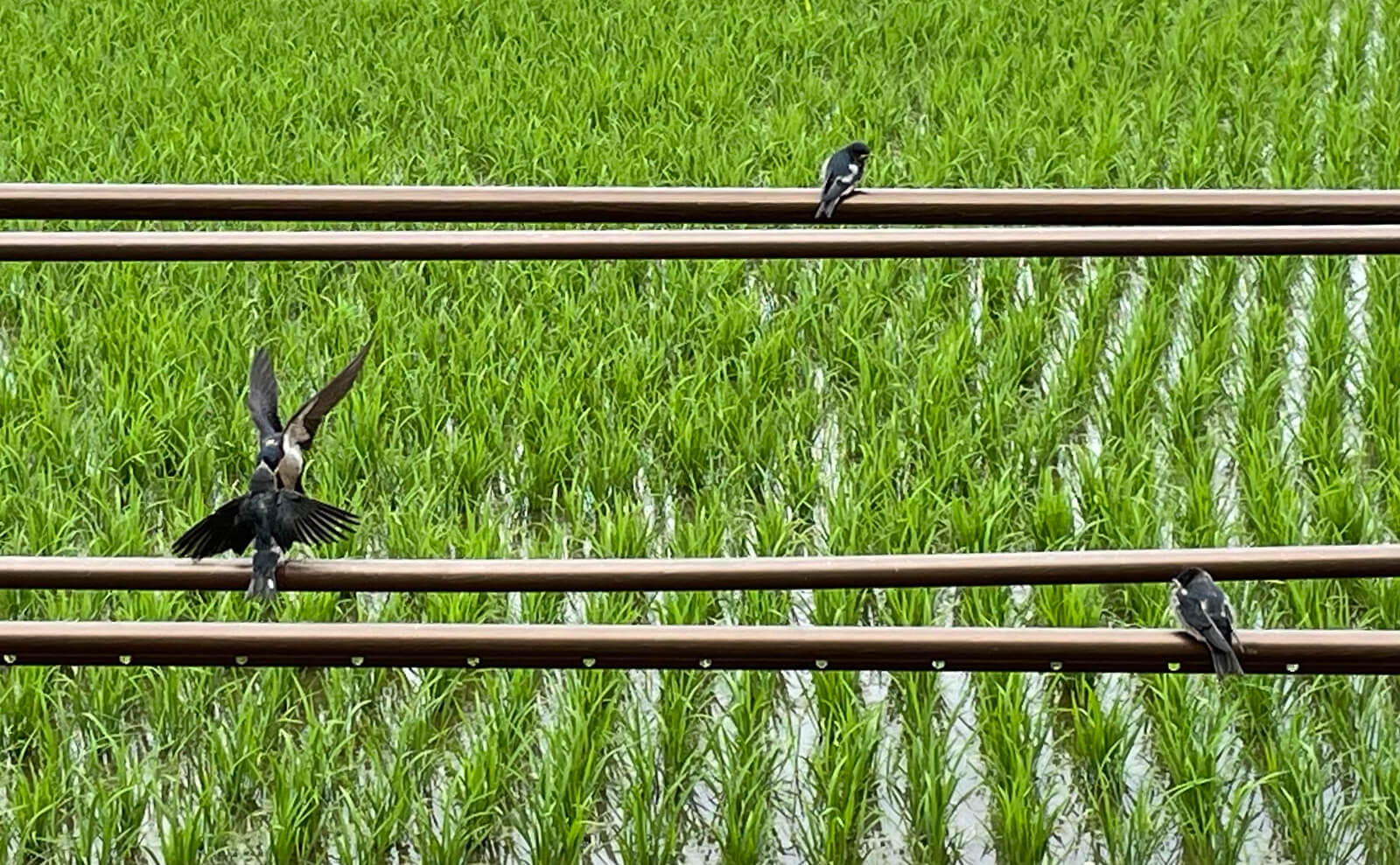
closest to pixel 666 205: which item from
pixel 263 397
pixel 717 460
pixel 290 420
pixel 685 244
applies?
pixel 685 244

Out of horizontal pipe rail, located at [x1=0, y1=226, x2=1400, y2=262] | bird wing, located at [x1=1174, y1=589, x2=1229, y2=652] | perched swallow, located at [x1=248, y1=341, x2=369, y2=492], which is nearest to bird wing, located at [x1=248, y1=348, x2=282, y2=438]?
perched swallow, located at [x1=248, y1=341, x2=369, y2=492]

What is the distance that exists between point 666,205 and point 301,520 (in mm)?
492

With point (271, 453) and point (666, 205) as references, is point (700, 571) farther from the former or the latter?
point (271, 453)

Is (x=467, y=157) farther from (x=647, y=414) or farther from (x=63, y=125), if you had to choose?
(x=647, y=414)

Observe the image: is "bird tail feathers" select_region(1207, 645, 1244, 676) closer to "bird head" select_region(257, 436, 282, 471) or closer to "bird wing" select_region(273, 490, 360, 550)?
"bird wing" select_region(273, 490, 360, 550)

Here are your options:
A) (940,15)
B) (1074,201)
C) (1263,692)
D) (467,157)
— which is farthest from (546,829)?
(940,15)

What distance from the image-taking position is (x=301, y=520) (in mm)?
1590

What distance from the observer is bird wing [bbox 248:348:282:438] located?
6.07 feet

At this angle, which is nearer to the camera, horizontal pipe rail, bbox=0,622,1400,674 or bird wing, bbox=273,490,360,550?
horizontal pipe rail, bbox=0,622,1400,674

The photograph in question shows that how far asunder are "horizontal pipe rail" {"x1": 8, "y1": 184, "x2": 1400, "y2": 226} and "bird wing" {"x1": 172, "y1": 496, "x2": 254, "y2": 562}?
0.92ft

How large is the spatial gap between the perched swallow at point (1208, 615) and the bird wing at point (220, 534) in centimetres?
84

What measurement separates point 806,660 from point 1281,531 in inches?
72.6

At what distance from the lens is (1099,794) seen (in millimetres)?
2373

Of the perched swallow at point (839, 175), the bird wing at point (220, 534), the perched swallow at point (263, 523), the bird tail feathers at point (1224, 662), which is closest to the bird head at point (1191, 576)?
the bird tail feathers at point (1224, 662)
